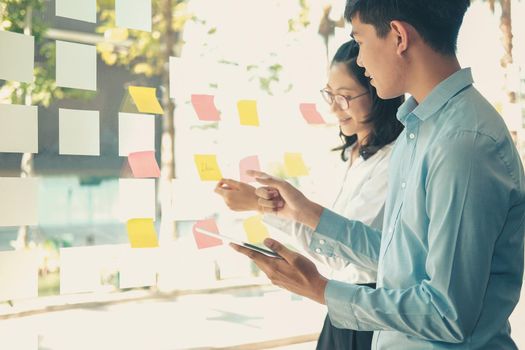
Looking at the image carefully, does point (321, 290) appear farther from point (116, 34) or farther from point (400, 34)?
point (116, 34)

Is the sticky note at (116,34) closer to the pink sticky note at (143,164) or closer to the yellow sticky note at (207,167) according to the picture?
the pink sticky note at (143,164)

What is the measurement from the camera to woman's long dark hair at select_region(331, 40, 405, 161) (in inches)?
65.5

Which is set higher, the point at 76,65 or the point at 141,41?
the point at 141,41

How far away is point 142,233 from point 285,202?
1.64 ft

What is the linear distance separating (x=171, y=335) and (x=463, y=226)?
1.40 metres

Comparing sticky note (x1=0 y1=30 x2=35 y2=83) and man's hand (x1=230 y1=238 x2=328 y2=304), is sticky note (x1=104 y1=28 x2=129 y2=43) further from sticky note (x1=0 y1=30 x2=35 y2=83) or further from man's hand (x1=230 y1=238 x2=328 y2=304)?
man's hand (x1=230 y1=238 x2=328 y2=304)

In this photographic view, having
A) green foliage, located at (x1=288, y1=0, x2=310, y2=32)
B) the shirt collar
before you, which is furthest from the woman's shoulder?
green foliage, located at (x1=288, y1=0, x2=310, y2=32)

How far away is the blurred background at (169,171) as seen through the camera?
1.65 metres

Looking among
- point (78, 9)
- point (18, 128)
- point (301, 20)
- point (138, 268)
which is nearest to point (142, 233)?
point (138, 268)

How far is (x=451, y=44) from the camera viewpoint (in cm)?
106

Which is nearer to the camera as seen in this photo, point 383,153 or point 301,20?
point 383,153

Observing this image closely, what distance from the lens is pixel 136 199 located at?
6.00ft

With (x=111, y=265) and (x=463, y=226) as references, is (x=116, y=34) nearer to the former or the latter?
(x=111, y=265)

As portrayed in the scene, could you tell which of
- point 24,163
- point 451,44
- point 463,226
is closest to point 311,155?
point 24,163
